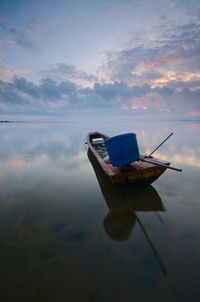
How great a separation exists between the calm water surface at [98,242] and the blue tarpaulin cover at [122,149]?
6.21ft

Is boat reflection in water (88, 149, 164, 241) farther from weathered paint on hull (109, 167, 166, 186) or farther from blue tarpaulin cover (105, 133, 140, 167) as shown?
blue tarpaulin cover (105, 133, 140, 167)

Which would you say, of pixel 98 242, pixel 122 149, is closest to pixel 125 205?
pixel 122 149

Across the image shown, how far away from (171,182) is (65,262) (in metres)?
8.04

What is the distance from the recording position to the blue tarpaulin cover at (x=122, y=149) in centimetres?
820

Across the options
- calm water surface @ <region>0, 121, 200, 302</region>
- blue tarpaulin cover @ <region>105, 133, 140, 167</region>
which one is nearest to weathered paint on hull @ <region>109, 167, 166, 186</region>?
blue tarpaulin cover @ <region>105, 133, 140, 167</region>

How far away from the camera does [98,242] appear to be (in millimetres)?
5770

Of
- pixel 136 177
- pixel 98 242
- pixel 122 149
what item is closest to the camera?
pixel 98 242

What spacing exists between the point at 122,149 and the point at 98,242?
391cm

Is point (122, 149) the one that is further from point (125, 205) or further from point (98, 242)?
point (98, 242)

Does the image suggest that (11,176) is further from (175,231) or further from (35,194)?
(175,231)

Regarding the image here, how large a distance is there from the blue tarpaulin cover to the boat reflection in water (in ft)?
4.72

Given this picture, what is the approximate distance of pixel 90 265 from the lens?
487cm

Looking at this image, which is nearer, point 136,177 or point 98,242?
point 98,242

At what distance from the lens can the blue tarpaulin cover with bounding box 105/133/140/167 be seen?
8.20 m
